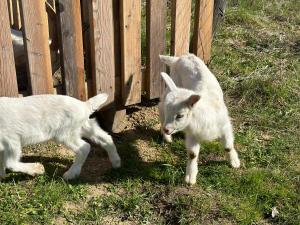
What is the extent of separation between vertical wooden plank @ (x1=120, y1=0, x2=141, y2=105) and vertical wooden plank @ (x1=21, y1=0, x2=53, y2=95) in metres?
0.82

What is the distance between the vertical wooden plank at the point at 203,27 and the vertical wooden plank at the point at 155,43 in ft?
1.95

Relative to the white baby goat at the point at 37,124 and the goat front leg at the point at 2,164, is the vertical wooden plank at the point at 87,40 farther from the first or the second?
the goat front leg at the point at 2,164

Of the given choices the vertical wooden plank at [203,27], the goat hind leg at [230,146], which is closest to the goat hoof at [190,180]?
the goat hind leg at [230,146]

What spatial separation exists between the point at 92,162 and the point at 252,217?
174 cm

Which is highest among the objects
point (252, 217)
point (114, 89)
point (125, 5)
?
point (125, 5)

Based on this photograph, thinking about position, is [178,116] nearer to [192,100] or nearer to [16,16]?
[192,100]

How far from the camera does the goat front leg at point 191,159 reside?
476cm

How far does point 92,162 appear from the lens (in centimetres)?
521

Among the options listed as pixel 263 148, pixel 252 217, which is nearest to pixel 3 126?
pixel 252 217

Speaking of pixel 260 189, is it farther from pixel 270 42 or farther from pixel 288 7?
pixel 288 7

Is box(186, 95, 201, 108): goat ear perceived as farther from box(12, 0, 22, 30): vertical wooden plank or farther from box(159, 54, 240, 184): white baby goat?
box(12, 0, 22, 30): vertical wooden plank

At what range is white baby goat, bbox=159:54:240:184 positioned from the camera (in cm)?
447

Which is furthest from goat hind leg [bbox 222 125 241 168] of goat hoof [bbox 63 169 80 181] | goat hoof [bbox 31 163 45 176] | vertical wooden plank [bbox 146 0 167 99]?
goat hoof [bbox 31 163 45 176]

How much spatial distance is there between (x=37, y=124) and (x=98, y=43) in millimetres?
1110
